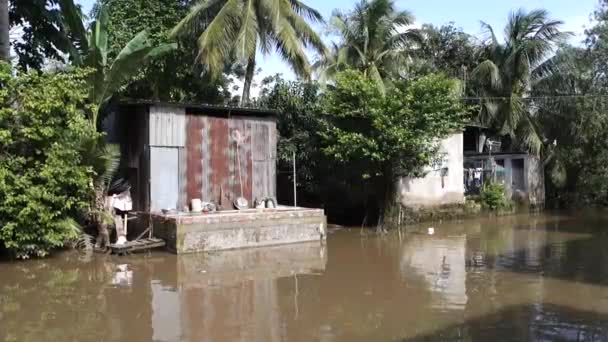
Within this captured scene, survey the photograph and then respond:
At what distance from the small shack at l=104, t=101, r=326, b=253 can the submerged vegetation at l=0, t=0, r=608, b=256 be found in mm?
1322

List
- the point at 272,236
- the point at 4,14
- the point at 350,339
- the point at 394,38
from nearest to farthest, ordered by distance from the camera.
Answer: the point at 350,339 → the point at 4,14 → the point at 272,236 → the point at 394,38

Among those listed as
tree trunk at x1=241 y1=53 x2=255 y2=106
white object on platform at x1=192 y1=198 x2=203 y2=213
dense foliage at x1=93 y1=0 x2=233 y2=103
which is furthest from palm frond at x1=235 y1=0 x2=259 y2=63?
white object on platform at x1=192 y1=198 x2=203 y2=213

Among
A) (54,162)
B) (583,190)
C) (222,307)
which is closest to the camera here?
(222,307)

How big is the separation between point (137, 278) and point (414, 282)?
5.30 meters

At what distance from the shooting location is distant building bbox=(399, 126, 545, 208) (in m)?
22.2

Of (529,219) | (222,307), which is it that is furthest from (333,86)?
(222,307)

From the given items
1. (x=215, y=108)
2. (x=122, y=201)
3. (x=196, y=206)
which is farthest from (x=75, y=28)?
(x=196, y=206)

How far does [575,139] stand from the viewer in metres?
25.8

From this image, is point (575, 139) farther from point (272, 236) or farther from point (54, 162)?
point (54, 162)

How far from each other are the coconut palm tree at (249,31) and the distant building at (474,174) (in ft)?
20.7

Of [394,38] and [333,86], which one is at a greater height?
[394,38]

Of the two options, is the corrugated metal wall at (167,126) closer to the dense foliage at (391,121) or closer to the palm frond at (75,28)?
the palm frond at (75,28)

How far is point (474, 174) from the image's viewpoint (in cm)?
2545

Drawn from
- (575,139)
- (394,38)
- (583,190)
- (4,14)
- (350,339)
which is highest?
(394,38)
